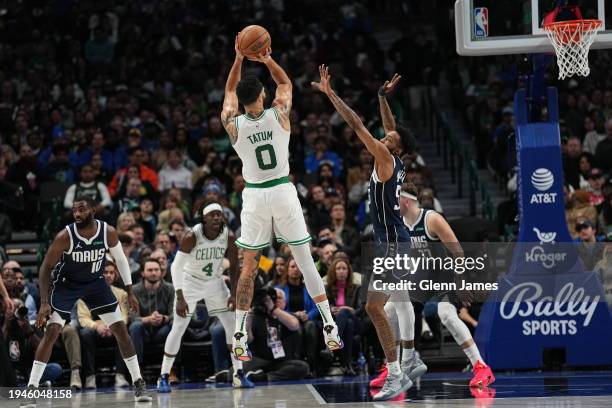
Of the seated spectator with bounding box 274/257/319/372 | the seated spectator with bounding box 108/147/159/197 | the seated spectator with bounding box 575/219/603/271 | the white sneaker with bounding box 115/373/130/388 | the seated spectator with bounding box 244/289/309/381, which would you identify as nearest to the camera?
the white sneaker with bounding box 115/373/130/388

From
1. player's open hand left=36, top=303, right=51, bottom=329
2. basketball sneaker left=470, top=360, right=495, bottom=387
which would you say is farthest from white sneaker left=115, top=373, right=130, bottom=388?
basketball sneaker left=470, top=360, right=495, bottom=387

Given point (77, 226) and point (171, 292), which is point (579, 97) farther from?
point (77, 226)

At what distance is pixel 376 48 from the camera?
21953 millimetres

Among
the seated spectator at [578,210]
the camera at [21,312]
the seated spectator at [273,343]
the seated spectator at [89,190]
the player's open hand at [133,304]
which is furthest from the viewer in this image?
the seated spectator at [89,190]

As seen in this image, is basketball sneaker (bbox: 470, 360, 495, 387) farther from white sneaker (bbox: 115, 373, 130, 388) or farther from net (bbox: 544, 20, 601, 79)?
white sneaker (bbox: 115, 373, 130, 388)

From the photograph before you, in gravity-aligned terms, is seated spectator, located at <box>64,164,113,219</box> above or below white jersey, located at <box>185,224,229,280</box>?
above

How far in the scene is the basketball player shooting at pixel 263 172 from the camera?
10.2 m

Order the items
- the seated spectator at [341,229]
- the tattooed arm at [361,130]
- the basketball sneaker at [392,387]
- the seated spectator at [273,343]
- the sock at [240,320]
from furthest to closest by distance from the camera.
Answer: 1. the seated spectator at [341,229]
2. the seated spectator at [273,343]
3. the basketball sneaker at [392,387]
4. the sock at [240,320]
5. the tattooed arm at [361,130]

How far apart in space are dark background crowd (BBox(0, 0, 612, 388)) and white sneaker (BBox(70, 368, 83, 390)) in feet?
0.10

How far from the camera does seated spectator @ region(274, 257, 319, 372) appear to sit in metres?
13.8

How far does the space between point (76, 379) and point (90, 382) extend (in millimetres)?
239

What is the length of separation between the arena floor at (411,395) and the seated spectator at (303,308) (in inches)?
33.8

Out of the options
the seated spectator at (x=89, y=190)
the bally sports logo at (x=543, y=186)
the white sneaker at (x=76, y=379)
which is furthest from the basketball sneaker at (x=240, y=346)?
the seated spectator at (x=89, y=190)

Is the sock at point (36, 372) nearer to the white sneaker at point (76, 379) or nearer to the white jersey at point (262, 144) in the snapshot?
the white sneaker at point (76, 379)
